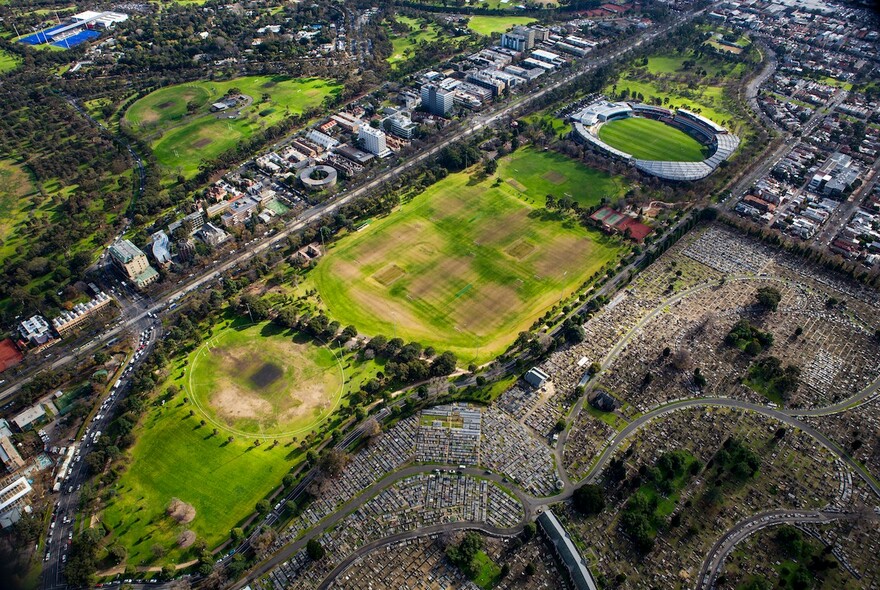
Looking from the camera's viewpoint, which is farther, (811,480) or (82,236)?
(82,236)

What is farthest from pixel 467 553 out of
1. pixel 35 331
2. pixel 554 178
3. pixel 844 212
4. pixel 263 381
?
pixel 844 212

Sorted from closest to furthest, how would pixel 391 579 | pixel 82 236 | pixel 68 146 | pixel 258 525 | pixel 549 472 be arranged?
1. pixel 391 579
2. pixel 258 525
3. pixel 549 472
4. pixel 82 236
5. pixel 68 146

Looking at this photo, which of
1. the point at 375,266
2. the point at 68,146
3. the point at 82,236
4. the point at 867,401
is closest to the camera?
the point at 867,401

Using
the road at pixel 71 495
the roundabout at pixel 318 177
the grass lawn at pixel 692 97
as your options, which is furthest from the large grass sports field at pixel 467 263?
the grass lawn at pixel 692 97

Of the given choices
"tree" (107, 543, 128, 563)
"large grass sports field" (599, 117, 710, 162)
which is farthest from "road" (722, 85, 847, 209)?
"tree" (107, 543, 128, 563)

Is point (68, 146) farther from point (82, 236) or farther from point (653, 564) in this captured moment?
point (653, 564)

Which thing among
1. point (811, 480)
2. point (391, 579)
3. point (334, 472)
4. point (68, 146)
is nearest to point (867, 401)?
point (811, 480)
